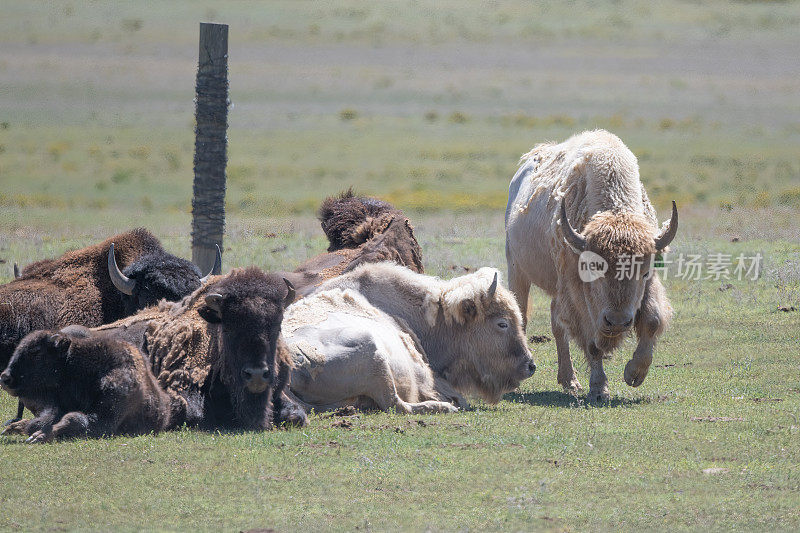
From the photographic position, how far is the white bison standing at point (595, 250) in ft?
33.2

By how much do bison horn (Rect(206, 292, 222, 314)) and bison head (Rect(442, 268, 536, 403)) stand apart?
2.49m

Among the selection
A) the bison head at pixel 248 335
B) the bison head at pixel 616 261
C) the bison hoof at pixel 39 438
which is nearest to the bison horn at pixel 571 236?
the bison head at pixel 616 261

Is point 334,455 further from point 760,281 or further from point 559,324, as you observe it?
point 760,281

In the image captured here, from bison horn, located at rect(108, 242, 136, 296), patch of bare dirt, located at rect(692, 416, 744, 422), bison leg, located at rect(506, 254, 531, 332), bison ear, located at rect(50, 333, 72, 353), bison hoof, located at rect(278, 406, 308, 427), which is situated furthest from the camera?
bison leg, located at rect(506, 254, 531, 332)

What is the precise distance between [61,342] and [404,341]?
3070mm

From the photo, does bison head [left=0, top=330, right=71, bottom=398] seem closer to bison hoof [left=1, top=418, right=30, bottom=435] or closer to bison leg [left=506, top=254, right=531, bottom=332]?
bison hoof [left=1, top=418, right=30, bottom=435]

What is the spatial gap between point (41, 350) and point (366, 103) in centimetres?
5743

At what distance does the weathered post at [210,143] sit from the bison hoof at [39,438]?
259 inches

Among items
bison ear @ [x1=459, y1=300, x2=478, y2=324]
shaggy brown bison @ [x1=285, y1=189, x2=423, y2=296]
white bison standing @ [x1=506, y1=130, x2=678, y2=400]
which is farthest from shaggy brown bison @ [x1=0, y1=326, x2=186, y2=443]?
white bison standing @ [x1=506, y1=130, x2=678, y2=400]

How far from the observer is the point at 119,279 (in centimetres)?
1012

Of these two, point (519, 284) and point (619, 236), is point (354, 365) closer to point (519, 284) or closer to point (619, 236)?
point (619, 236)

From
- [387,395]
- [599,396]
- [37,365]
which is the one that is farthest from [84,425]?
[599,396]

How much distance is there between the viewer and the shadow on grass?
33.9 feet

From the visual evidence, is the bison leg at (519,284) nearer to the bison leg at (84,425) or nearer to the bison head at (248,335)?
the bison head at (248,335)
